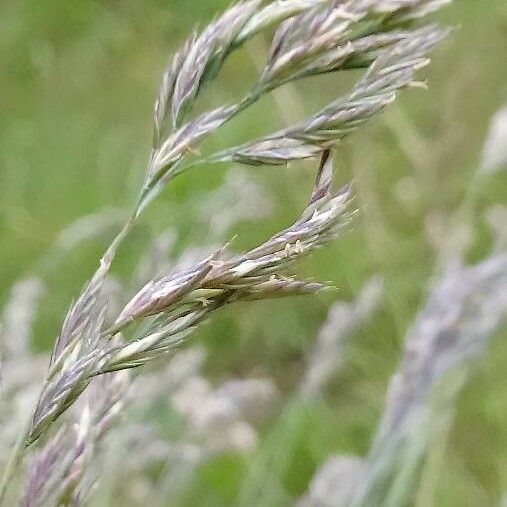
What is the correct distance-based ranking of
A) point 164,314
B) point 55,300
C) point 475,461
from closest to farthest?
point 164,314, point 475,461, point 55,300

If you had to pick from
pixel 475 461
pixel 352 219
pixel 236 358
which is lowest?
pixel 475 461

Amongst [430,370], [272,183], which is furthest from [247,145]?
[272,183]

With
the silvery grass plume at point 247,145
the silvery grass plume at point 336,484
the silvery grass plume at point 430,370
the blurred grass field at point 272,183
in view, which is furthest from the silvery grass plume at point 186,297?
the blurred grass field at point 272,183

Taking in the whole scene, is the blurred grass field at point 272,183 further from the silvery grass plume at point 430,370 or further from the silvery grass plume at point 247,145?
the silvery grass plume at point 247,145

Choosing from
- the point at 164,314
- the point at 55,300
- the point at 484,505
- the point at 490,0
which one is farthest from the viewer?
the point at 490,0

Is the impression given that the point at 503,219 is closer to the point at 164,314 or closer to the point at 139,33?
the point at 164,314

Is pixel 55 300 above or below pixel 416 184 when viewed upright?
above

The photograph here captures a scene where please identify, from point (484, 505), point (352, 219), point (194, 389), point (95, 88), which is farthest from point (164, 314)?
point (95, 88)
